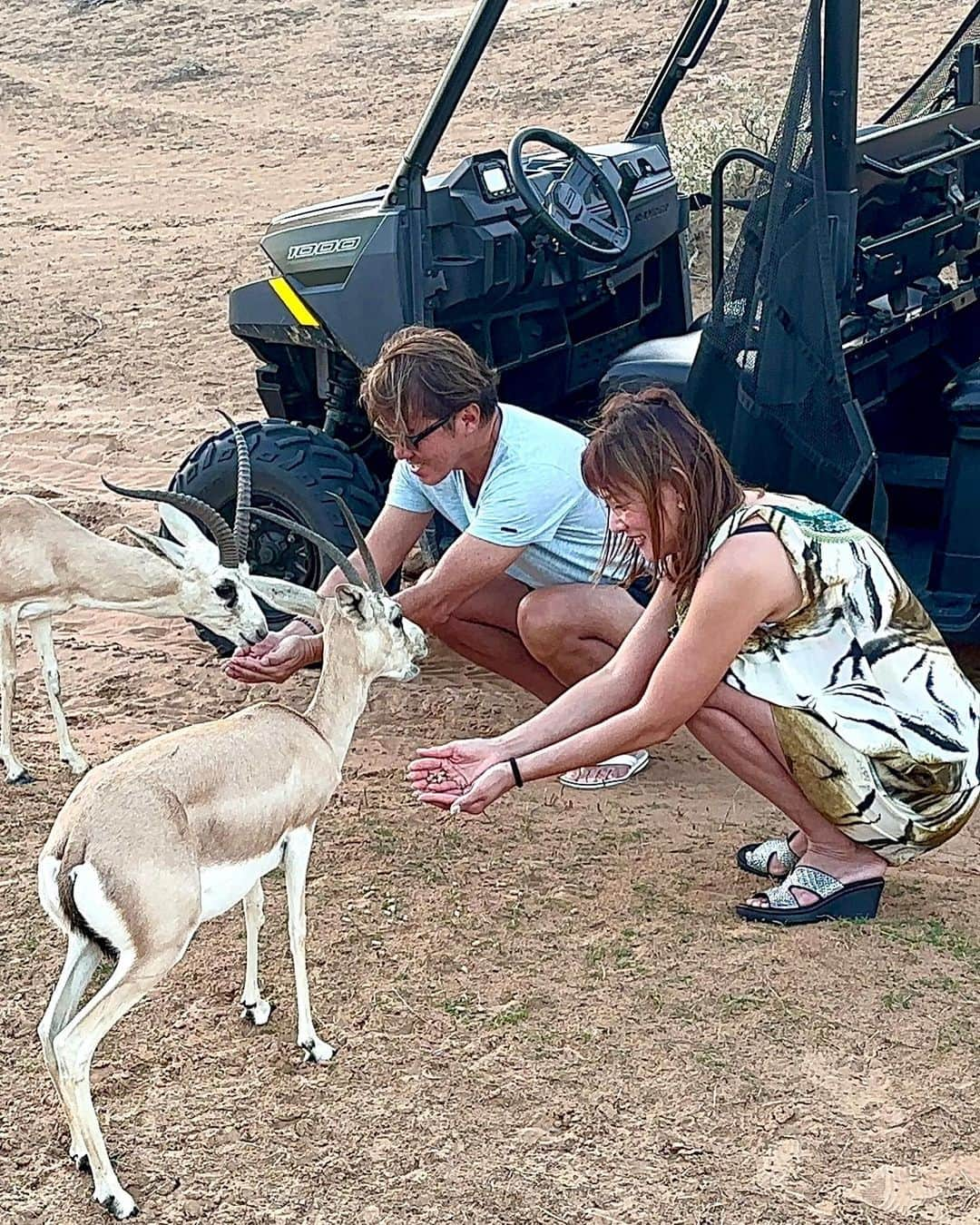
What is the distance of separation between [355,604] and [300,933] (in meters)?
0.79

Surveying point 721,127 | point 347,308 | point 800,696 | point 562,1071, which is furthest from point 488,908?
point 721,127

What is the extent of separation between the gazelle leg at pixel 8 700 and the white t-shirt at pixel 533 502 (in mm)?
1408

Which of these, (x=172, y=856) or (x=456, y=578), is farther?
(x=456, y=578)

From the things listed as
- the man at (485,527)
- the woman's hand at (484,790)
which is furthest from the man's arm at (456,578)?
the woman's hand at (484,790)

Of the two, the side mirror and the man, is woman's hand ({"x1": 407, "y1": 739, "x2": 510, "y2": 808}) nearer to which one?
the man

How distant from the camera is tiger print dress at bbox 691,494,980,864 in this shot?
11.8 ft

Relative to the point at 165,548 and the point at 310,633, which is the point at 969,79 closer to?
the point at 310,633

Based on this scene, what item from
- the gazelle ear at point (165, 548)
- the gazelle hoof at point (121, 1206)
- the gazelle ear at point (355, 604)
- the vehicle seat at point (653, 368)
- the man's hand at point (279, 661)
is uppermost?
the gazelle ear at point (355, 604)

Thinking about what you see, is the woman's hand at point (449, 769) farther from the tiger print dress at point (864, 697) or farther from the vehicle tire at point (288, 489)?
the vehicle tire at point (288, 489)

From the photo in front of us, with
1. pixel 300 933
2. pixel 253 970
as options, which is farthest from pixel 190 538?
pixel 300 933

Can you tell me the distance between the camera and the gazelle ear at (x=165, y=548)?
191 inches

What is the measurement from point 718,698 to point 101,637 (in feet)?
9.91

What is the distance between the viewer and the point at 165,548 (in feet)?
16.1

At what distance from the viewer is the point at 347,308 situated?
5.11 metres
